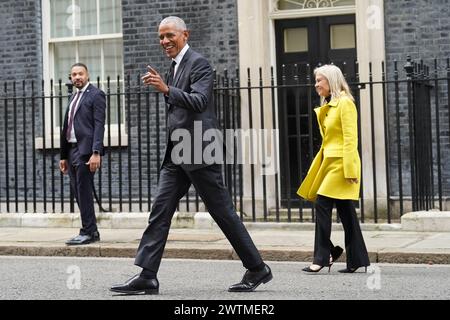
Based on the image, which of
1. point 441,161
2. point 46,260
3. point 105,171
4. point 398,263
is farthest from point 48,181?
point 398,263

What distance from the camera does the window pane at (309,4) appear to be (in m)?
13.1

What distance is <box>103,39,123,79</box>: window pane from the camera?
14.0 meters

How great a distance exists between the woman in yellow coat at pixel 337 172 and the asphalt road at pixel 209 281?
0.71 ft

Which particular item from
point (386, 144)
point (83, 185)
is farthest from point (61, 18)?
point (386, 144)

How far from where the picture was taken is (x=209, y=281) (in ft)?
26.2

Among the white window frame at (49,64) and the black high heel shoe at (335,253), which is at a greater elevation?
the white window frame at (49,64)

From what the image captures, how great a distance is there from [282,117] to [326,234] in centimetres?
508

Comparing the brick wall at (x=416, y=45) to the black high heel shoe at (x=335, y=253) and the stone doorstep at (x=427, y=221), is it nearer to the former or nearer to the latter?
→ the stone doorstep at (x=427, y=221)

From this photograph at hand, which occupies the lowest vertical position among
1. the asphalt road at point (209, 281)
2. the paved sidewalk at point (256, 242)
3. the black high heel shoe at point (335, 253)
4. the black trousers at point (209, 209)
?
the asphalt road at point (209, 281)

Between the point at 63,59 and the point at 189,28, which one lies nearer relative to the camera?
the point at 189,28

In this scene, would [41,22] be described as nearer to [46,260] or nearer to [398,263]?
[46,260]

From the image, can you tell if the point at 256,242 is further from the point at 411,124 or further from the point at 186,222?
the point at 411,124

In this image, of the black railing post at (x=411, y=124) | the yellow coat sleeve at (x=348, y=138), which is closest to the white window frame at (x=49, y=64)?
the black railing post at (x=411, y=124)

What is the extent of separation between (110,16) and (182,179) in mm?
7313
